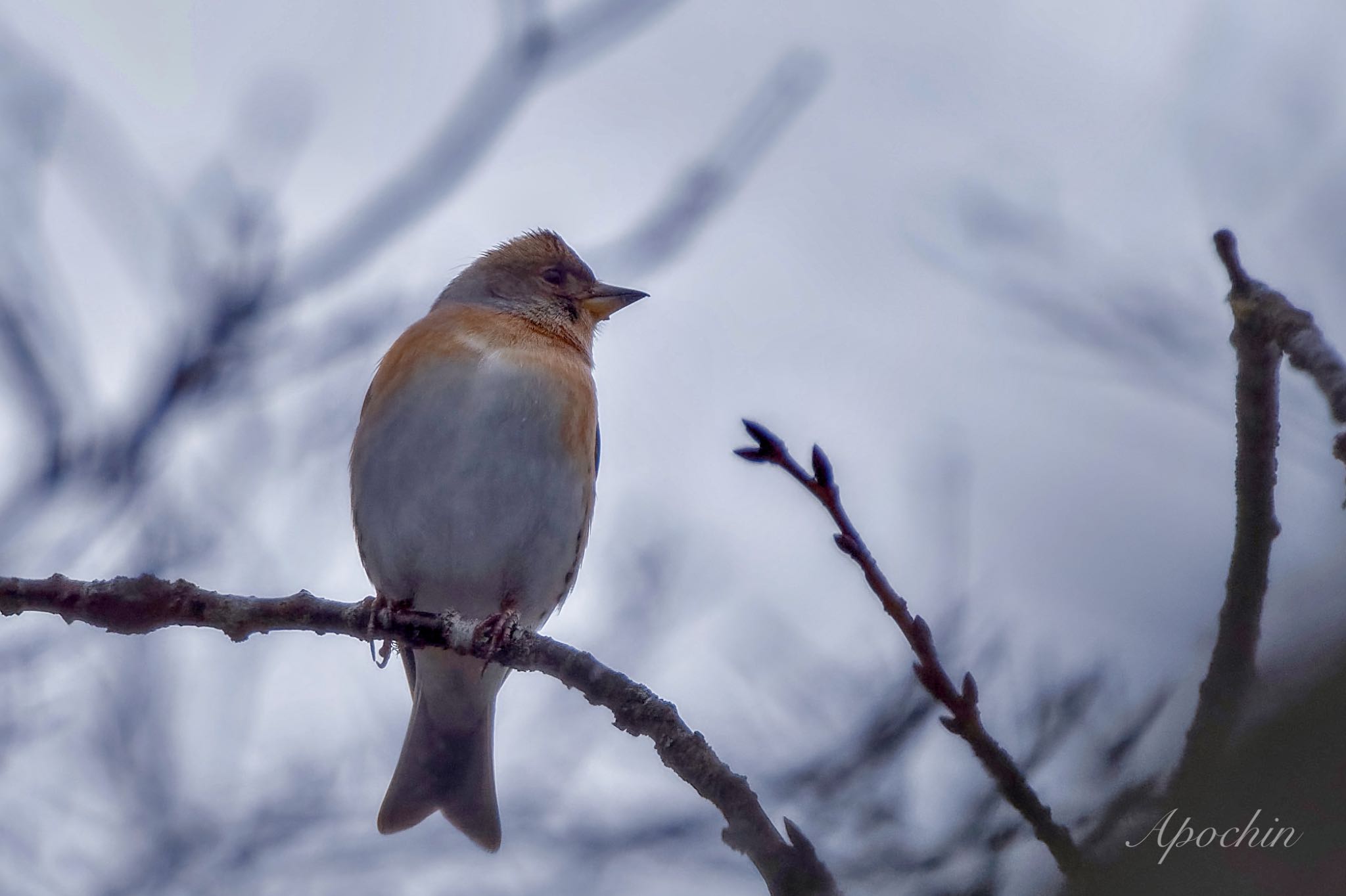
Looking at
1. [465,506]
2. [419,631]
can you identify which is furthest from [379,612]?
[465,506]

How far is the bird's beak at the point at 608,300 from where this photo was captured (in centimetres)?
848

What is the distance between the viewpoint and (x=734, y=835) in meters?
3.26

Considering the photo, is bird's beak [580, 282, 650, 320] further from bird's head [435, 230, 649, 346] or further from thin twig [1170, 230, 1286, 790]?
thin twig [1170, 230, 1286, 790]

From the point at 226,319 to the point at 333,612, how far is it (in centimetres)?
131

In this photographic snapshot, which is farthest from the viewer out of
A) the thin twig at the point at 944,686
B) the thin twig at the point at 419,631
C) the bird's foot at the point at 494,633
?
the bird's foot at the point at 494,633

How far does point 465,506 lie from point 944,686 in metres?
4.67

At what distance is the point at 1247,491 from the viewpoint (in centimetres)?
282

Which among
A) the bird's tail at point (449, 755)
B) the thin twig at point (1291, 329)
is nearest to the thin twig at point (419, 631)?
the thin twig at point (1291, 329)

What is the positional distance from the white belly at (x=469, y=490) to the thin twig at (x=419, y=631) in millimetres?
1671

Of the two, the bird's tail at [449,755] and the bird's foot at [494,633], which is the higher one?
the bird's tail at [449,755]

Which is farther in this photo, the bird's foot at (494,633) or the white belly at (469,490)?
the white belly at (469,490)

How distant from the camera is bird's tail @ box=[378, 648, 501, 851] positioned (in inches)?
271

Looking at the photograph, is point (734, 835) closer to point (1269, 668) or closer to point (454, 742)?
point (1269, 668)

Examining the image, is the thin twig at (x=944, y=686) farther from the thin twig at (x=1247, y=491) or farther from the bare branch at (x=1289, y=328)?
the bare branch at (x=1289, y=328)
